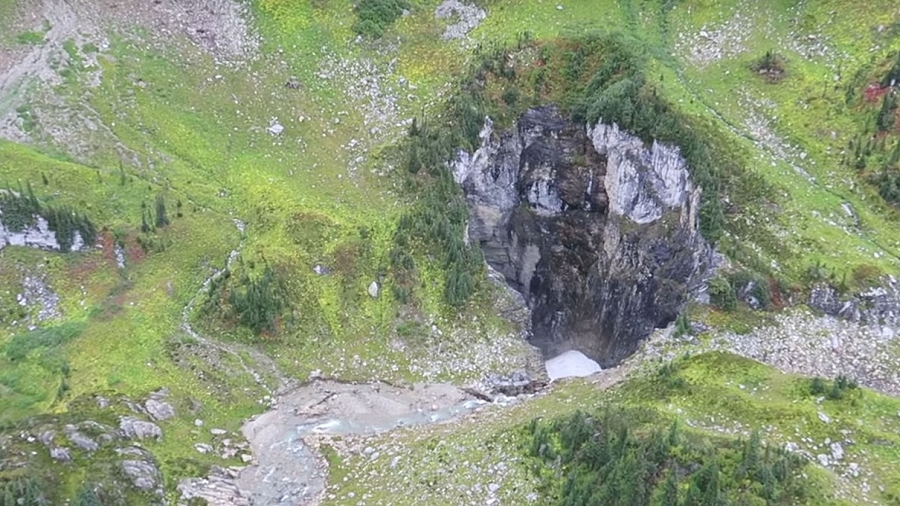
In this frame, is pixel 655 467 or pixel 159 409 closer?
pixel 655 467

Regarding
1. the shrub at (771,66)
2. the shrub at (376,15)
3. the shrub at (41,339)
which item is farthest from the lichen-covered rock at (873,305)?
the shrub at (41,339)

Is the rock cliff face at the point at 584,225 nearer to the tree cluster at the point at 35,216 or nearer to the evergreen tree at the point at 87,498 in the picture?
the tree cluster at the point at 35,216

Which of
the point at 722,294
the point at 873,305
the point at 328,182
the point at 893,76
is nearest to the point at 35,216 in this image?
the point at 328,182

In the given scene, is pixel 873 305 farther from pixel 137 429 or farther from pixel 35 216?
pixel 35 216

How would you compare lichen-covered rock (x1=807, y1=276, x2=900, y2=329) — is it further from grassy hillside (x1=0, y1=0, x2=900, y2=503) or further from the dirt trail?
the dirt trail

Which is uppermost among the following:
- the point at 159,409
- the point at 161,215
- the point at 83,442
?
the point at 161,215

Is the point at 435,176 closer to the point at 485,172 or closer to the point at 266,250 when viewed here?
the point at 485,172
